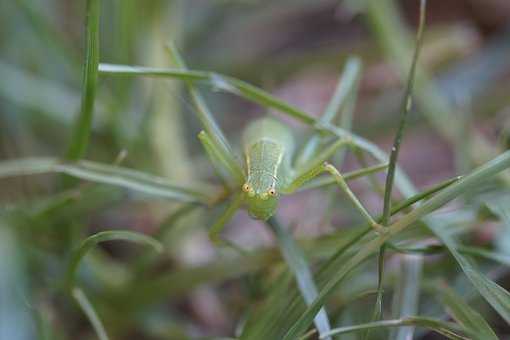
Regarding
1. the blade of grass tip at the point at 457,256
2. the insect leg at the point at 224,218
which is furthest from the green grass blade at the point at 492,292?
the insect leg at the point at 224,218

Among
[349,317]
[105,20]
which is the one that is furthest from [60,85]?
[349,317]

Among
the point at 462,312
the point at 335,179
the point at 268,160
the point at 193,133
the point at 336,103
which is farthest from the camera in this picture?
the point at 193,133

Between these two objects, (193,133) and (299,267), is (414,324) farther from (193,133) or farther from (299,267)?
(193,133)

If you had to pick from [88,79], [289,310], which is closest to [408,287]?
[289,310]

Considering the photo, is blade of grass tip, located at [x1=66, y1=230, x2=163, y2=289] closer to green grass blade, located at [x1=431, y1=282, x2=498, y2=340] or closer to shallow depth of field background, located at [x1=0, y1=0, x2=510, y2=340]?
shallow depth of field background, located at [x1=0, y1=0, x2=510, y2=340]

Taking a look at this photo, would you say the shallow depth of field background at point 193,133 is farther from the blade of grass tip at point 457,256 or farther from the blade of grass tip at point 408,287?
the blade of grass tip at point 457,256
